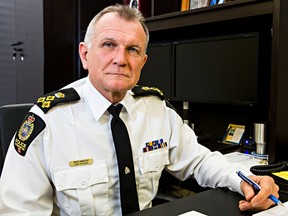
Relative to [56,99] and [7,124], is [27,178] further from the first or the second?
[7,124]

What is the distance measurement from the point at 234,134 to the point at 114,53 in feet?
4.13

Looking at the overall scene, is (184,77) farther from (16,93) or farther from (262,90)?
(16,93)

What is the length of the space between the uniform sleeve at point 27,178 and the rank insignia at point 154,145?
1.22ft

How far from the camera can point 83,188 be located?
41.7 inches

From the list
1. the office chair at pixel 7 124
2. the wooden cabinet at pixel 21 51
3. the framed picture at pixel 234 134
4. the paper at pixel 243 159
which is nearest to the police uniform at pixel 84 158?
the office chair at pixel 7 124

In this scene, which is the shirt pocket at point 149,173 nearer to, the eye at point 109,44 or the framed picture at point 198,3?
the eye at point 109,44

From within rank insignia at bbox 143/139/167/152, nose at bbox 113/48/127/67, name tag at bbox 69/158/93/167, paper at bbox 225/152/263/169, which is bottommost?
paper at bbox 225/152/263/169

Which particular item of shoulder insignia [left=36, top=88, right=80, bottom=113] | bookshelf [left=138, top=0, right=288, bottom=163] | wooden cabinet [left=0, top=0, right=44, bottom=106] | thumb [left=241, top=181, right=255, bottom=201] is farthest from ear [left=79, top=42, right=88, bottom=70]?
wooden cabinet [left=0, top=0, right=44, bottom=106]

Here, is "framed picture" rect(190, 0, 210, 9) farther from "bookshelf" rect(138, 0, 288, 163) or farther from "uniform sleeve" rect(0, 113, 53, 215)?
"uniform sleeve" rect(0, 113, 53, 215)

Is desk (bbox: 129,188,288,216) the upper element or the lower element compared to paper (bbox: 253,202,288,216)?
lower

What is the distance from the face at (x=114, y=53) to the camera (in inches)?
43.5

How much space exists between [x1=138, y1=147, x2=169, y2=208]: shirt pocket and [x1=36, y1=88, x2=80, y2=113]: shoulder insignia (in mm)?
318

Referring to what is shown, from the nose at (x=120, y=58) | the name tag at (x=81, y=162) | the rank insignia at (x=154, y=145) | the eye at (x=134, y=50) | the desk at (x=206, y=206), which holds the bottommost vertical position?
the desk at (x=206, y=206)

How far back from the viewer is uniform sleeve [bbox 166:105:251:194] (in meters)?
1.23
